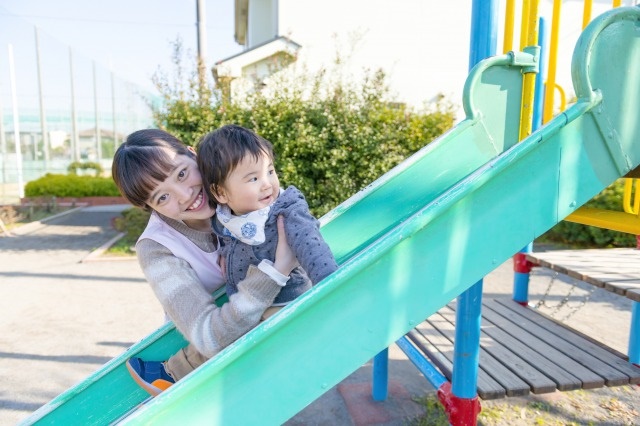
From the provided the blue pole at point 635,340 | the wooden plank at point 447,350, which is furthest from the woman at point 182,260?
the blue pole at point 635,340

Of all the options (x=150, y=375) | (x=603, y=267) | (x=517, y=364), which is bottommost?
(x=517, y=364)

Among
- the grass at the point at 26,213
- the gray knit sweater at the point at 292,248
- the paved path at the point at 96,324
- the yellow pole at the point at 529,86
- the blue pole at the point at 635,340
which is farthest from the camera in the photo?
the grass at the point at 26,213

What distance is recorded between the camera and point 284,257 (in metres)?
1.24

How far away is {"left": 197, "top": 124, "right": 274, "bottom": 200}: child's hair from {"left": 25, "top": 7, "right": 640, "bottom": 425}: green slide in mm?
427

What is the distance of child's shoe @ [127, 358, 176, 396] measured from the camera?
1.46m

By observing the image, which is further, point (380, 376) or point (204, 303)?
point (380, 376)

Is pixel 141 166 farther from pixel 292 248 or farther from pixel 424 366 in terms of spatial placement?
pixel 424 366

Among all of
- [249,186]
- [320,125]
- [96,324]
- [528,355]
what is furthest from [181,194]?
[320,125]

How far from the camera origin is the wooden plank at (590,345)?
6.35 feet

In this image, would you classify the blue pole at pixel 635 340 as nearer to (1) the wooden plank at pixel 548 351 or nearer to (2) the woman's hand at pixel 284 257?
(1) the wooden plank at pixel 548 351

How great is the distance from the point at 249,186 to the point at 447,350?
151cm

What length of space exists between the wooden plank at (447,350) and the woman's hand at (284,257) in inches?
41.2

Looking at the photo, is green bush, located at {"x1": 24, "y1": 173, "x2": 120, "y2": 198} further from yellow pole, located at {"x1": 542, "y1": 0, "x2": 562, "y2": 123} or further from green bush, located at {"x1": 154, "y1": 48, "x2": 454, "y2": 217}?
yellow pole, located at {"x1": 542, "y1": 0, "x2": 562, "y2": 123}

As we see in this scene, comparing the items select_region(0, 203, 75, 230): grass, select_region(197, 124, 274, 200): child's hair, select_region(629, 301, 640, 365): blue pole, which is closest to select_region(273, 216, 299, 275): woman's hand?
select_region(197, 124, 274, 200): child's hair
